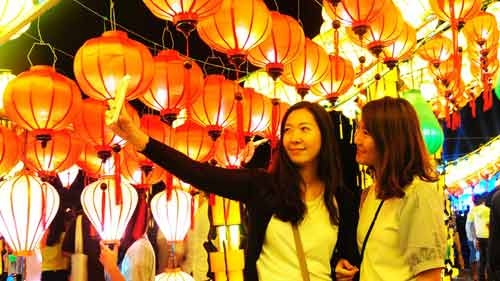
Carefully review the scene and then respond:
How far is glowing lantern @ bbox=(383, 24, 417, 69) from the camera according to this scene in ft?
21.0

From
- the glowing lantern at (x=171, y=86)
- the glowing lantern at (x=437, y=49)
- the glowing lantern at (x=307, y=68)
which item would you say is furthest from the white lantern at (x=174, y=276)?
the glowing lantern at (x=437, y=49)

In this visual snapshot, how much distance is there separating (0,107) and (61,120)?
2326mm

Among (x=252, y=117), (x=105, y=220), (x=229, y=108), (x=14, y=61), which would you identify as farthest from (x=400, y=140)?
(x=14, y=61)

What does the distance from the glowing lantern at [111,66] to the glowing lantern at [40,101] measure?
1.46ft

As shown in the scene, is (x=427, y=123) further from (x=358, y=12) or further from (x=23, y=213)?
(x=23, y=213)

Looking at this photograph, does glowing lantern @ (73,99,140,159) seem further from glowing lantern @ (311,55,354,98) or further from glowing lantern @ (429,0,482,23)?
glowing lantern @ (429,0,482,23)

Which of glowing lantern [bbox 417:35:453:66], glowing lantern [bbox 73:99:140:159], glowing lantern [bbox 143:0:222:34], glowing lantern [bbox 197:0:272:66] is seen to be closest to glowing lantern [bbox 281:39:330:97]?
glowing lantern [bbox 197:0:272:66]

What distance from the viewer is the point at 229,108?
646 cm

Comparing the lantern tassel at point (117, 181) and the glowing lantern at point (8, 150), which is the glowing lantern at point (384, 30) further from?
the glowing lantern at point (8, 150)

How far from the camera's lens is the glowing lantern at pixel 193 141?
7074 mm

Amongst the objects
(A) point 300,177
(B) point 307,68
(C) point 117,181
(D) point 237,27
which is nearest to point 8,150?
(C) point 117,181

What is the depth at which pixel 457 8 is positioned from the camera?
19.0 feet

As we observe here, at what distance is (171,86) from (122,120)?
3.44 meters

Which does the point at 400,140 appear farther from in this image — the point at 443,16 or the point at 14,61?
the point at 14,61
